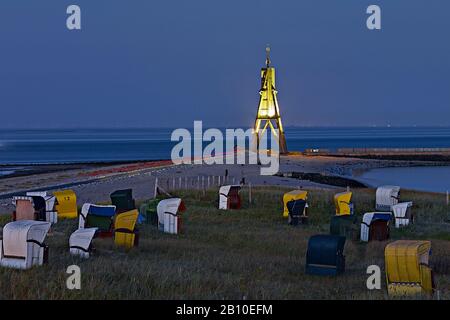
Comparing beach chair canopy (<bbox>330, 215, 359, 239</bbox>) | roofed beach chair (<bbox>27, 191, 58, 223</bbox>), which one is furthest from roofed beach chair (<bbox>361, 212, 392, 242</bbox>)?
roofed beach chair (<bbox>27, 191, 58, 223</bbox>)

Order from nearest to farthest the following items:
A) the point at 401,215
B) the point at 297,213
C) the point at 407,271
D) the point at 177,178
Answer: the point at 407,271 < the point at 401,215 < the point at 297,213 < the point at 177,178

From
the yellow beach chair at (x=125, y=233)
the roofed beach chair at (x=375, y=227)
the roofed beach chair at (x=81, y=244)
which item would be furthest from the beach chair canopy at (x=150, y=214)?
the roofed beach chair at (x=81, y=244)

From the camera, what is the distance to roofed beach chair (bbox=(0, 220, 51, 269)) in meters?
12.2

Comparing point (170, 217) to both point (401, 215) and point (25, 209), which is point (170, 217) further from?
point (401, 215)

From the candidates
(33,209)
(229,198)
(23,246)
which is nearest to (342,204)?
(229,198)

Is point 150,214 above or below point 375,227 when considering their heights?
above

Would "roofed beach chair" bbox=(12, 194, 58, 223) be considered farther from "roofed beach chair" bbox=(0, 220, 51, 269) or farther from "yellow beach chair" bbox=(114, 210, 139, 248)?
"roofed beach chair" bbox=(0, 220, 51, 269)

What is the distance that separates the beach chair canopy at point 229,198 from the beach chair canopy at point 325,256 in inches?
503

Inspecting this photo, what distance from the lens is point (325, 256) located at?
13867mm

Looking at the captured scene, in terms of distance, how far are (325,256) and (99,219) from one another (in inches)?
287

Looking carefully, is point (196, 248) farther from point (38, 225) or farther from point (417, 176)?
point (417, 176)

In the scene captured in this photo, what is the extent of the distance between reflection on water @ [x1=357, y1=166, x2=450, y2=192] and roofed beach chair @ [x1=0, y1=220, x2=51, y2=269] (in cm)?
4018
